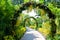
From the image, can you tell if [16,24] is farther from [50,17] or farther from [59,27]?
[59,27]

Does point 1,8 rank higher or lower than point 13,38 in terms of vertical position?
higher

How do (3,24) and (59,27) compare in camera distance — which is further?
(59,27)

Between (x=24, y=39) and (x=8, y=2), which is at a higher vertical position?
(x=8, y=2)

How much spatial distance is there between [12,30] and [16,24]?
310 mm

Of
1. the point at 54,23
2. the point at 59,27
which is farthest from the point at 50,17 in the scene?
the point at 59,27

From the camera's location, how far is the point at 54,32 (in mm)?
8297

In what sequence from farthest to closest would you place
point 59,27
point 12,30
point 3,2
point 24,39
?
point 24,39 → point 59,27 → point 12,30 → point 3,2

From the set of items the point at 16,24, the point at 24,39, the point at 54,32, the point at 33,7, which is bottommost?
the point at 24,39

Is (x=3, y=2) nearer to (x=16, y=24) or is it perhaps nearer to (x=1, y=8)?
(x=1, y=8)

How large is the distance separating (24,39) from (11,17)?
3.43 meters

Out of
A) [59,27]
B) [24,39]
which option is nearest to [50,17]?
[59,27]

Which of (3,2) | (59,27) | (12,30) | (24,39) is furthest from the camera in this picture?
(24,39)

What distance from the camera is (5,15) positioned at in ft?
24.9

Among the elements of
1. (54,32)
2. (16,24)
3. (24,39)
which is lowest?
(24,39)
